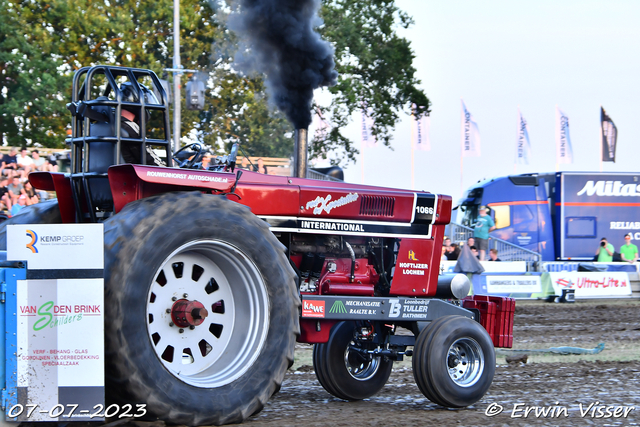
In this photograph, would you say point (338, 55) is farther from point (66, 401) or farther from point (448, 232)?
point (66, 401)

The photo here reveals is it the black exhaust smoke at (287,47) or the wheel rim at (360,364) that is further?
the black exhaust smoke at (287,47)

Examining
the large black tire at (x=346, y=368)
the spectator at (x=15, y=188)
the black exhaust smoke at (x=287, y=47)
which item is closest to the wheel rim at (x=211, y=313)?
the large black tire at (x=346, y=368)

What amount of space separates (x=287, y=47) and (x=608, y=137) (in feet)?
90.3

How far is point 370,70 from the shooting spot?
1195 inches

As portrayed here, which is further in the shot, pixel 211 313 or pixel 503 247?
pixel 503 247

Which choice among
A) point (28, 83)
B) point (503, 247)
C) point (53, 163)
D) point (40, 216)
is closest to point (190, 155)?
point (40, 216)

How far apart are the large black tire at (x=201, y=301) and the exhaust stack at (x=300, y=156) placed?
231cm

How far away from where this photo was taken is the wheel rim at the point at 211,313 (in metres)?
4.64

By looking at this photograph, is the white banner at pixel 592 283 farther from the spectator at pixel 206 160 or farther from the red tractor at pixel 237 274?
→ the spectator at pixel 206 160

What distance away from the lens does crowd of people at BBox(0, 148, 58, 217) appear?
12.1m

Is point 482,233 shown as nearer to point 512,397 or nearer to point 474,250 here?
point 474,250

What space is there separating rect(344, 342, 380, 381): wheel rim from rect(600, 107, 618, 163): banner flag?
30.2 meters

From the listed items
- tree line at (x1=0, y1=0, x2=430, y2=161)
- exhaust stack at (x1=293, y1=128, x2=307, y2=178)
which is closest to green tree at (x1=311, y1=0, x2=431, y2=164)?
tree line at (x1=0, y1=0, x2=430, y2=161)

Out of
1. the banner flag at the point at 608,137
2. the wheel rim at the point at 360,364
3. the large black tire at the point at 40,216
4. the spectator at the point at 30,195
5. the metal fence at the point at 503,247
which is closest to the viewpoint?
the large black tire at the point at 40,216
